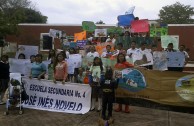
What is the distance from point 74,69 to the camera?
39.1ft

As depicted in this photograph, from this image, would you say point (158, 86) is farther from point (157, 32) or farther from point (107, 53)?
point (157, 32)

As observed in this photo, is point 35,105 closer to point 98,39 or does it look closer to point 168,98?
point 168,98

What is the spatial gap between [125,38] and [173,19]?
57.9 meters

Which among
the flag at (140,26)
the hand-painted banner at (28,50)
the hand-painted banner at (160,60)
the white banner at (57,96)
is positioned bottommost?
the white banner at (57,96)

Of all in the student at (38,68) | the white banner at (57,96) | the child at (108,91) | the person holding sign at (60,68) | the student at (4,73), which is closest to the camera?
the child at (108,91)

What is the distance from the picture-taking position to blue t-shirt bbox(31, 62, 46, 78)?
415 inches

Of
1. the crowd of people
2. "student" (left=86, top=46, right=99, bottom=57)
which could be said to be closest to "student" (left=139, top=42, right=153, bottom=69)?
the crowd of people

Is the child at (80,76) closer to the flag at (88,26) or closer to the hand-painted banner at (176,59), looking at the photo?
the hand-painted banner at (176,59)

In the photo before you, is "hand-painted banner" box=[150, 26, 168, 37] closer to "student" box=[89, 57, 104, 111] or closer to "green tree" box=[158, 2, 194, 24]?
"student" box=[89, 57, 104, 111]

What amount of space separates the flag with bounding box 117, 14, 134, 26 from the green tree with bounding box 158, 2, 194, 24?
5468cm

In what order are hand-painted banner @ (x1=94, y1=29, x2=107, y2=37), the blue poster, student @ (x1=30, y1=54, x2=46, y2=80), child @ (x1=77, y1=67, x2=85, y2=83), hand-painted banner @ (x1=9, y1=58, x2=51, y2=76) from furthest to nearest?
hand-painted banner @ (x1=94, y1=29, x2=107, y2=37), hand-painted banner @ (x1=9, y1=58, x2=51, y2=76), child @ (x1=77, y1=67, x2=85, y2=83), student @ (x1=30, y1=54, x2=46, y2=80), the blue poster

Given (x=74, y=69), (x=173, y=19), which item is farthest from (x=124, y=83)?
(x=173, y=19)

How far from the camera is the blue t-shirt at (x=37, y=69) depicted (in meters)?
10.5

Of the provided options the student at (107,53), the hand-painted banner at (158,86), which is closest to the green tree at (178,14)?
the student at (107,53)
